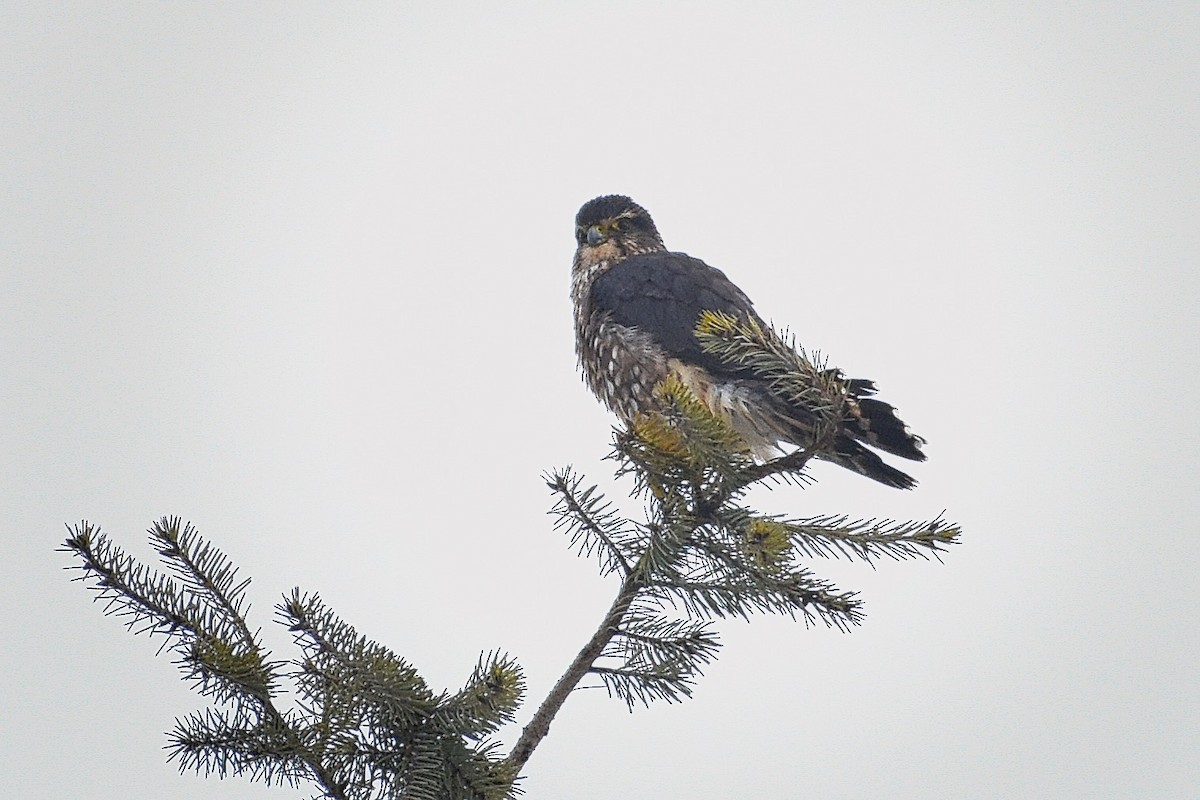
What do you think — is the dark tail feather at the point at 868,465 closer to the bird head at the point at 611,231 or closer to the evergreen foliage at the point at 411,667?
the evergreen foliage at the point at 411,667

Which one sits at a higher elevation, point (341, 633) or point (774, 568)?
point (774, 568)

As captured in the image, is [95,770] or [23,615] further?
[23,615]

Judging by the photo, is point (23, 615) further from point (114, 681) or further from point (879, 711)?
point (879, 711)

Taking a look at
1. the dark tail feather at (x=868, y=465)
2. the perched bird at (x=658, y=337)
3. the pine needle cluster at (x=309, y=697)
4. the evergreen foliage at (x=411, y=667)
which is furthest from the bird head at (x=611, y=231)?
the pine needle cluster at (x=309, y=697)

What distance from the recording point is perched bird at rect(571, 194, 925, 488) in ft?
13.3

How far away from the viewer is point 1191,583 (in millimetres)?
68062

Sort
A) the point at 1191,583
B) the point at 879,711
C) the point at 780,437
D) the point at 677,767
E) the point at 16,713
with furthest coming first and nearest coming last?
the point at 1191,583
the point at 879,711
the point at 677,767
the point at 16,713
the point at 780,437

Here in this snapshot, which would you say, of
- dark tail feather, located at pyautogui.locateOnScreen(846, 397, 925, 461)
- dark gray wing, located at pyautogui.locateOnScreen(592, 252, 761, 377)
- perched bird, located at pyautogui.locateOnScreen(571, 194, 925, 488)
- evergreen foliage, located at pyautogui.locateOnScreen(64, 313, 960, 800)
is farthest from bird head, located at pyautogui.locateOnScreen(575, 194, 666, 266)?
evergreen foliage, located at pyautogui.locateOnScreen(64, 313, 960, 800)

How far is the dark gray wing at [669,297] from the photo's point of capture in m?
4.96

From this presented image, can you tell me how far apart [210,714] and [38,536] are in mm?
47465

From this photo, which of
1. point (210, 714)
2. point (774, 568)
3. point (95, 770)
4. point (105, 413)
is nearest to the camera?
point (210, 714)

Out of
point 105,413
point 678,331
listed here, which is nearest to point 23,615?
point 678,331

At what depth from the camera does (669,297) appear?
5211mm

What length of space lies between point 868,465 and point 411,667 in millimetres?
2200
